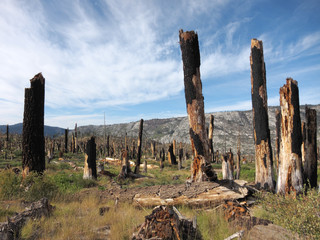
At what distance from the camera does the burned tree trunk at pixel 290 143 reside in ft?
22.6

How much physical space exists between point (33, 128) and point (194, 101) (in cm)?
642

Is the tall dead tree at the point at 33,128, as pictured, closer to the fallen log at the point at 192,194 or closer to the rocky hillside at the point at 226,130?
the fallen log at the point at 192,194

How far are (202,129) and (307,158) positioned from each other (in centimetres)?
658

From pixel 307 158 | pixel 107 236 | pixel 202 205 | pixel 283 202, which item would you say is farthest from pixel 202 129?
pixel 307 158

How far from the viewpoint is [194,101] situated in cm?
709

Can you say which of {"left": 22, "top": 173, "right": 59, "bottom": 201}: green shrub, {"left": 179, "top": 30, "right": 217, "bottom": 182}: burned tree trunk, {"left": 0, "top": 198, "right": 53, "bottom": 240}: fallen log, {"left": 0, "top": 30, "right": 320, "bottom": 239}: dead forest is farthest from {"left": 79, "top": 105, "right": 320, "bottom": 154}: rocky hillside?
{"left": 0, "top": 198, "right": 53, "bottom": 240}: fallen log

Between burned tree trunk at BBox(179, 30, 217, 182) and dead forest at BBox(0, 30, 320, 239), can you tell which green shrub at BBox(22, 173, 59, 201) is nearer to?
dead forest at BBox(0, 30, 320, 239)

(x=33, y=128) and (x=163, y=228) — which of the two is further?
(x=33, y=128)

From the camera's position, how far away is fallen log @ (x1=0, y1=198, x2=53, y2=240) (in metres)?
3.32

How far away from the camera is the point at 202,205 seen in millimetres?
5527

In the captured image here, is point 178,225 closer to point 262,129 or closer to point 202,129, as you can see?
point 202,129

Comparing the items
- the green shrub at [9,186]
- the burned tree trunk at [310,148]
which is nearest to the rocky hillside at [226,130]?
the burned tree trunk at [310,148]

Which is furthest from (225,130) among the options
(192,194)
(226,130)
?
(192,194)

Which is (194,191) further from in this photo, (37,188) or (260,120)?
(37,188)
